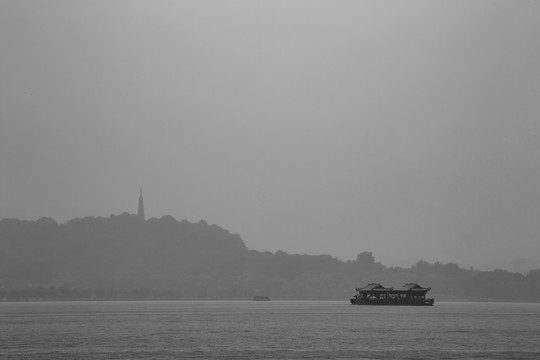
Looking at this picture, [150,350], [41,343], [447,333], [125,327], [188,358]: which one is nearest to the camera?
[188,358]

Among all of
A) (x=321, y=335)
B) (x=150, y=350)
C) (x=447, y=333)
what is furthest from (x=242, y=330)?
(x=150, y=350)

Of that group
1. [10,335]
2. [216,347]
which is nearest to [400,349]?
[216,347]

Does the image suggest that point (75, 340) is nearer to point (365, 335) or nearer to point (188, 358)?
point (188, 358)

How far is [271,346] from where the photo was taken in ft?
418

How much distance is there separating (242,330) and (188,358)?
59490mm

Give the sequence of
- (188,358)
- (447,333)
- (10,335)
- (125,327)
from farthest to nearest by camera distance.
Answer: (125,327)
(447,333)
(10,335)
(188,358)

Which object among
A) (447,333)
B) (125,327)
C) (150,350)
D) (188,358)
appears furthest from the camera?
(125,327)

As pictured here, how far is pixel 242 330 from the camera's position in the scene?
168 metres

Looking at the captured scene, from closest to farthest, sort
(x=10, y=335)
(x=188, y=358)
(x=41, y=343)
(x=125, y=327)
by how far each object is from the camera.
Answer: (x=188, y=358)
(x=41, y=343)
(x=10, y=335)
(x=125, y=327)

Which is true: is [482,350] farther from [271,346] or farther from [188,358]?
[188,358]

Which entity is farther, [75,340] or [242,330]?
[242,330]

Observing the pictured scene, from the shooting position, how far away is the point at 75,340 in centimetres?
13862

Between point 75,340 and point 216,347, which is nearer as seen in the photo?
point 216,347

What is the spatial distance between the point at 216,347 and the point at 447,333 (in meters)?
55.8
